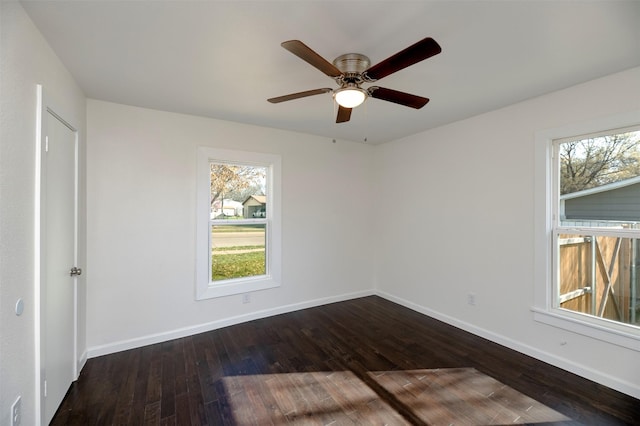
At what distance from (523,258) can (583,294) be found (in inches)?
20.7

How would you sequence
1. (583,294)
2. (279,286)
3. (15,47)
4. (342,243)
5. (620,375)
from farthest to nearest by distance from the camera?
(342,243) < (279,286) < (583,294) < (620,375) < (15,47)

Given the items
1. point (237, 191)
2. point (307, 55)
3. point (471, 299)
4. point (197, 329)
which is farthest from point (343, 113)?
point (197, 329)

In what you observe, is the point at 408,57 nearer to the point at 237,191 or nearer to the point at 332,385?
the point at 332,385

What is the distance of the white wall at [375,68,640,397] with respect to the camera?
234 cm

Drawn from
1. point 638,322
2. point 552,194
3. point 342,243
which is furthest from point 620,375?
point 342,243

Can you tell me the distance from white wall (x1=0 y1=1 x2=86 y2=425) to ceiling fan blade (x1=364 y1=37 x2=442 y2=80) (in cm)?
187

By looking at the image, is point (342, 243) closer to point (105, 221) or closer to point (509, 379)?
point (509, 379)

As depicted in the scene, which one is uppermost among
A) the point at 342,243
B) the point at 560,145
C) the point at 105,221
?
the point at 560,145

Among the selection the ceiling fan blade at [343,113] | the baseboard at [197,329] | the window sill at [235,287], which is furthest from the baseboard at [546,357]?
the ceiling fan blade at [343,113]

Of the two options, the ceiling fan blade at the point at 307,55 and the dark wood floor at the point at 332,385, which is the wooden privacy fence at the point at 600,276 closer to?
the dark wood floor at the point at 332,385

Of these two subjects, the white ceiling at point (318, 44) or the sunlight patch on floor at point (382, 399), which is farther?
the sunlight patch on floor at point (382, 399)

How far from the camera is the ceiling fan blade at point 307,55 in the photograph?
1.34m

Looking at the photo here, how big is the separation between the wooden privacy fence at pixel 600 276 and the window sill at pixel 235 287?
10.4 ft

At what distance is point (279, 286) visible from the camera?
379 cm
